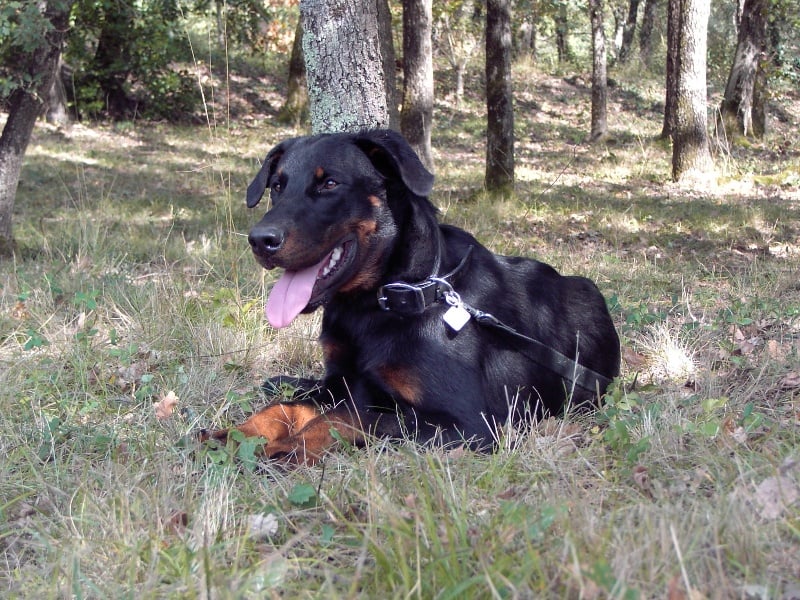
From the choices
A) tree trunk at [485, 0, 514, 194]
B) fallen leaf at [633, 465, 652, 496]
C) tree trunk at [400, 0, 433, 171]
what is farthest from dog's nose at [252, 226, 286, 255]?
tree trunk at [400, 0, 433, 171]

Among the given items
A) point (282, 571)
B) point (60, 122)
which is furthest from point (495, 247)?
point (60, 122)

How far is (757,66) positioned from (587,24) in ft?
83.0

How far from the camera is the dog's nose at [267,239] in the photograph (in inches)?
129

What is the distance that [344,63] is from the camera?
18.0ft

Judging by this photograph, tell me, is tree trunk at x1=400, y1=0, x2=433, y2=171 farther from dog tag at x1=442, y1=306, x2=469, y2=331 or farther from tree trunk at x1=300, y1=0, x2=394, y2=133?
dog tag at x1=442, y1=306, x2=469, y2=331

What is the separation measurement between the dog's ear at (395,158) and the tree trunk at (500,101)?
7302mm

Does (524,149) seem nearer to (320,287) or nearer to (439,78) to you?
(439,78)

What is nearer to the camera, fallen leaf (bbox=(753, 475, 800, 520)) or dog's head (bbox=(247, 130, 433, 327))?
fallen leaf (bbox=(753, 475, 800, 520))

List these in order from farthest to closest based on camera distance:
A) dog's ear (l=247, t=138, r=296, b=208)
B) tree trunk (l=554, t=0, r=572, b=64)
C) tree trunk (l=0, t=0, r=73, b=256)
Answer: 1. tree trunk (l=554, t=0, r=572, b=64)
2. tree trunk (l=0, t=0, r=73, b=256)
3. dog's ear (l=247, t=138, r=296, b=208)

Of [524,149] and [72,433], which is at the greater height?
[524,149]

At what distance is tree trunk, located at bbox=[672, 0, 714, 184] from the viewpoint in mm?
12164

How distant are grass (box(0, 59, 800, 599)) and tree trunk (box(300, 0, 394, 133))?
1.07 meters

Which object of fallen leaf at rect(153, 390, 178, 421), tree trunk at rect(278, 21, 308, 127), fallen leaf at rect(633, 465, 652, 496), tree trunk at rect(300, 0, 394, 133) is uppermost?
tree trunk at rect(278, 21, 308, 127)

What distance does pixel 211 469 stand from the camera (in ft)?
10.1
